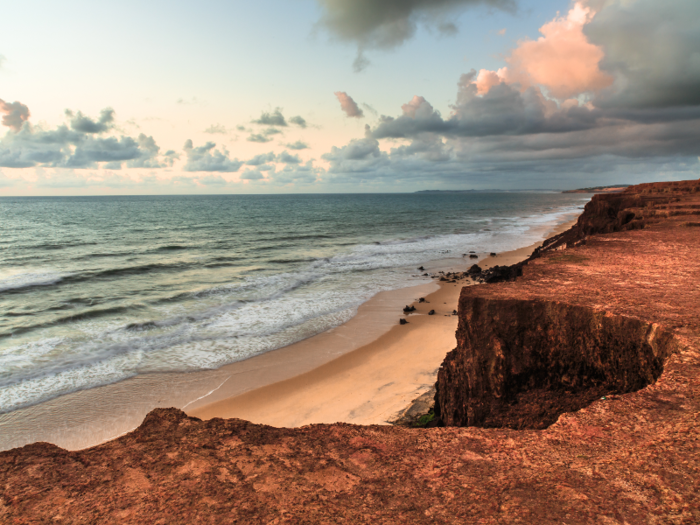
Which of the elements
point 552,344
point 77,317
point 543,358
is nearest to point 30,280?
point 77,317

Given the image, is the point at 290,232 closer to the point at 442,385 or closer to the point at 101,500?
the point at 442,385

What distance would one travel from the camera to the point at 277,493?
2357mm

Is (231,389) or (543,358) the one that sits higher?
(543,358)

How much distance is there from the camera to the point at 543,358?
173 inches

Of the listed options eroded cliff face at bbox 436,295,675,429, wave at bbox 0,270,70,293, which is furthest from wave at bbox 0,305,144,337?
eroded cliff face at bbox 436,295,675,429

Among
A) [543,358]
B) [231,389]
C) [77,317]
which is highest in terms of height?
[543,358]

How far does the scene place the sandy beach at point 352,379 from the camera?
827cm

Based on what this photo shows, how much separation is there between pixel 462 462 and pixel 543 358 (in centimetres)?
248

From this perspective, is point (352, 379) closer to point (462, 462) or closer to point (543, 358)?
point (543, 358)

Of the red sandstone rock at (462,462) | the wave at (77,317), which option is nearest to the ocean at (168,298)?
the wave at (77,317)

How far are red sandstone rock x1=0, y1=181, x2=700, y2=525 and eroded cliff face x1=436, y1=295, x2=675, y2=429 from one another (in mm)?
17

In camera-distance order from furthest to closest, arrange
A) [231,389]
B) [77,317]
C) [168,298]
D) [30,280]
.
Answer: [30,280], [168,298], [77,317], [231,389]

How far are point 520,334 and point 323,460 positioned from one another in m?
2.95

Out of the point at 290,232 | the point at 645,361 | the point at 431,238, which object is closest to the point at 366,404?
the point at 645,361
